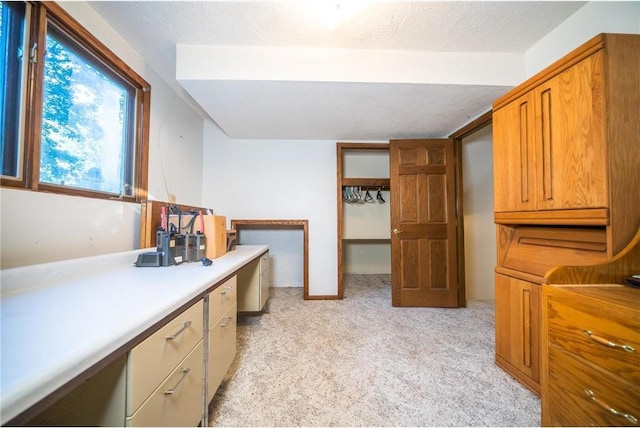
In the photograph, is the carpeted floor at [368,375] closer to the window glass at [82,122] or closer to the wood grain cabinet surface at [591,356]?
the wood grain cabinet surface at [591,356]

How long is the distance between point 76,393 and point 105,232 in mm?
1222

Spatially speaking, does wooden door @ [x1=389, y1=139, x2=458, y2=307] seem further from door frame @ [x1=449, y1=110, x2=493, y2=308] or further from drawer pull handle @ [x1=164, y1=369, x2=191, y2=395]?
drawer pull handle @ [x1=164, y1=369, x2=191, y2=395]

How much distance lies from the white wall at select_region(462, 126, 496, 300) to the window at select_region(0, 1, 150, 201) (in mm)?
3682

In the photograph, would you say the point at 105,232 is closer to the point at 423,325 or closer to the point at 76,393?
the point at 76,393

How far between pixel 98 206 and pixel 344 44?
6.65 feet

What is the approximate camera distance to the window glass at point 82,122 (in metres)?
1.30

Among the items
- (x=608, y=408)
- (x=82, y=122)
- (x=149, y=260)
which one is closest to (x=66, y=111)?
(x=82, y=122)

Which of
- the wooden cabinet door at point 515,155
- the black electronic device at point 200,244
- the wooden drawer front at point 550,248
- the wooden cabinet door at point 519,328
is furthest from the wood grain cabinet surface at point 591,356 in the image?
the black electronic device at point 200,244

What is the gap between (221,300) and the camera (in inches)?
48.3

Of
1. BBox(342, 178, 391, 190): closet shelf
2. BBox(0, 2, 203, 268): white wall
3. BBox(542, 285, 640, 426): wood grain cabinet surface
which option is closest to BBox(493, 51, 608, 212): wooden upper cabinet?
BBox(542, 285, 640, 426): wood grain cabinet surface

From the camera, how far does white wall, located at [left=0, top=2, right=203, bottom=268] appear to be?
1.03 m

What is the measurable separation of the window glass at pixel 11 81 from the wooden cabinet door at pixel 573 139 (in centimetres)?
273

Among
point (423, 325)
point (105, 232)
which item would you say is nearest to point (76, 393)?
point (105, 232)

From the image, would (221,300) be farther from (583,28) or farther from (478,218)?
(478,218)
